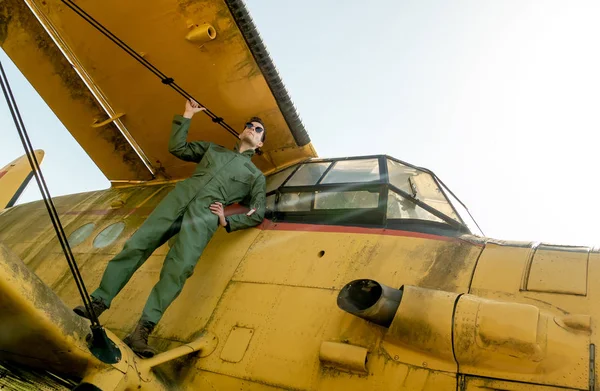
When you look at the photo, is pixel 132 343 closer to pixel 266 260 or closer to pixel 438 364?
pixel 266 260

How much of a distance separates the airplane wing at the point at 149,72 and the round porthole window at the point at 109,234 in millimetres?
1176

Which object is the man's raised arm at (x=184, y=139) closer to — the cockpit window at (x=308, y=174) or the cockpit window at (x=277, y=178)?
the cockpit window at (x=277, y=178)

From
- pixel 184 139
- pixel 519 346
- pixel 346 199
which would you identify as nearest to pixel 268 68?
pixel 184 139

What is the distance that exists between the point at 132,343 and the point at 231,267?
1040mm

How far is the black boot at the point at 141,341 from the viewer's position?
119 inches

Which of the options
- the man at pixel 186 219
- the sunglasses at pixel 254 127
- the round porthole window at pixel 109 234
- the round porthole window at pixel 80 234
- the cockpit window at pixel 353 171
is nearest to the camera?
the man at pixel 186 219

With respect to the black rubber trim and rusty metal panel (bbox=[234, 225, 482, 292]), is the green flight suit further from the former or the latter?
the black rubber trim

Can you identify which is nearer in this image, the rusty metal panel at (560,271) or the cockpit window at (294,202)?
the rusty metal panel at (560,271)

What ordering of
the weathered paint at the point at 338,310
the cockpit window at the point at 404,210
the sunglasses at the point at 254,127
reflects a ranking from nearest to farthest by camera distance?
the weathered paint at the point at 338,310 < the cockpit window at the point at 404,210 < the sunglasses at the point at 254,127

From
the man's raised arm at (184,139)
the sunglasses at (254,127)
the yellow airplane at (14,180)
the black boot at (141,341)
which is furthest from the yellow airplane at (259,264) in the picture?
the yellow airplane at (14,180)

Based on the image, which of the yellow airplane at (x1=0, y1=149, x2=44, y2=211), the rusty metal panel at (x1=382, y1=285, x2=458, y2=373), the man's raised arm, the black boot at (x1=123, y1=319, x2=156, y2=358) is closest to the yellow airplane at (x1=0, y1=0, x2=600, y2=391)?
the rusty metal panel at (x1=382, y1=285, x2=458, y2=373)

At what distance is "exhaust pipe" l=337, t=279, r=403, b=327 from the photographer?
8.32 ft

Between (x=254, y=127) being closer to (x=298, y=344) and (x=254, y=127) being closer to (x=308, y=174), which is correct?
(x=308, y=174)

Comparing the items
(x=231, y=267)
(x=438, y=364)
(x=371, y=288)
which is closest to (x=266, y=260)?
(x=231, y=267)
